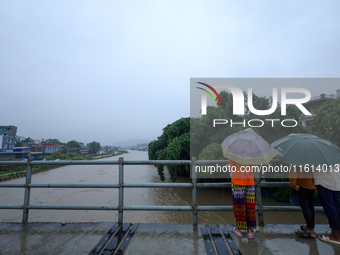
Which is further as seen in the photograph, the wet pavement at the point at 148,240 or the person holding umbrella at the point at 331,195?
the person holding umbrella at the point at 331,195

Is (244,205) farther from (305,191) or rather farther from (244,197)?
(305,191)

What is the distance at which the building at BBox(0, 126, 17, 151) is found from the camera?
2530 inches

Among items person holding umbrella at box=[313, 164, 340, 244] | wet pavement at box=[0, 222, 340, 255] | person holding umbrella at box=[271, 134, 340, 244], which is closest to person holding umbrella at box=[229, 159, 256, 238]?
wet pavement at box=[0, 222, 340, 255]

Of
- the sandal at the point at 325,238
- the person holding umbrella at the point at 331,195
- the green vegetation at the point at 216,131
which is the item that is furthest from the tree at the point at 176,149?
the person holding umbrella at the point at 331,195

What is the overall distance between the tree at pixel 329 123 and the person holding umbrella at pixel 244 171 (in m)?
9.50

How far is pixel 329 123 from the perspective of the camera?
9.47 meters

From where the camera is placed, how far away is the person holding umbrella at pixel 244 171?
245 cm

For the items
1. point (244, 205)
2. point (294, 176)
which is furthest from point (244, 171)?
point (294, 176)

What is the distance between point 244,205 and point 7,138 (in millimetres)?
88610

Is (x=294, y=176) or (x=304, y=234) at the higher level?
(x=294, y=176)

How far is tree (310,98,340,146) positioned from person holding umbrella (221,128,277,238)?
9496mm

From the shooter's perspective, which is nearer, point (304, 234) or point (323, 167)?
point (323, 167)

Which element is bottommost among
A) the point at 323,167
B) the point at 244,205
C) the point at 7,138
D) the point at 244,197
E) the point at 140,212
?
the point at 140,212

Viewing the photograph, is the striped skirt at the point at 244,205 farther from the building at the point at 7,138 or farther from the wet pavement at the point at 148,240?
the building at the point at 7,138
